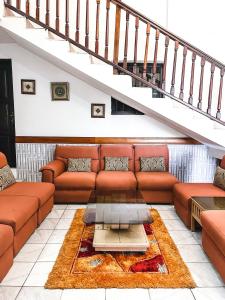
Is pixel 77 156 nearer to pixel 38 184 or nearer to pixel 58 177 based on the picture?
pixel 58 177

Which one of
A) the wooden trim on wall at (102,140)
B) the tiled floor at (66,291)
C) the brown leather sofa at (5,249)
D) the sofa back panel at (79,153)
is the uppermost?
the wooden trim on wall at (102,140)

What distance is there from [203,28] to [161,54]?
85 centimetres

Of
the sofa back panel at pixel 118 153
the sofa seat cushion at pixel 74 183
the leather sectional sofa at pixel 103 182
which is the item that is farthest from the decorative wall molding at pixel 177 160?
the sofa seat cushion at pixel 74 183

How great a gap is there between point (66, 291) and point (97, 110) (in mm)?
3409

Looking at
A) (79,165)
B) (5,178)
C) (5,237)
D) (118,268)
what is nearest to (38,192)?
(5,178)

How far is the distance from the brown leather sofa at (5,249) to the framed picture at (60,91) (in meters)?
3.05

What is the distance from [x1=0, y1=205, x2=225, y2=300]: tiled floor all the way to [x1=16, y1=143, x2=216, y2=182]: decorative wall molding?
1.85 m

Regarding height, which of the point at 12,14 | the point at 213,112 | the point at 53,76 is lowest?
the point at 213,112

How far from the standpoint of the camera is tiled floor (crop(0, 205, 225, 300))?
218 centimetres

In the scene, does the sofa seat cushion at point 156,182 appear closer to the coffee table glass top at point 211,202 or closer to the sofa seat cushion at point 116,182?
the sofa seat cushion at point 116,182

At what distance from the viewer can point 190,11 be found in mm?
4840

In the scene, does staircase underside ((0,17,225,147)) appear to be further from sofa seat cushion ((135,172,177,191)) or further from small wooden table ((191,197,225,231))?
small wooden table ((191,197,225,231))

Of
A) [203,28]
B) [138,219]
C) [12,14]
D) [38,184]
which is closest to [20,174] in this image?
[38,184]

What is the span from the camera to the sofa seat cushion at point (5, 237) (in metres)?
2.26
